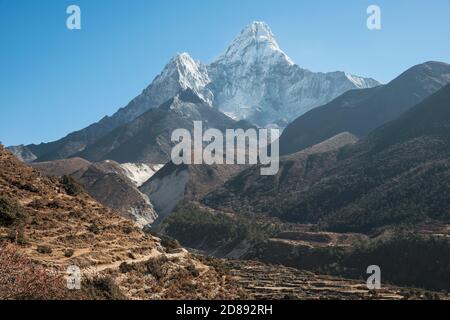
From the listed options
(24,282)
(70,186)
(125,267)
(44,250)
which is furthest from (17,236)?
(70,186)

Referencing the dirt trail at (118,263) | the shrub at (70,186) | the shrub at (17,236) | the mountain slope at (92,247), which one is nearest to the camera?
the dirt trail at (118,263)

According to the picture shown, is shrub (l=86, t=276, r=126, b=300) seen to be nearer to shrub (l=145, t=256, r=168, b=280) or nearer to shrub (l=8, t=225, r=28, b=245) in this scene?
shrub (l=145, t=256, r=168, b=280)

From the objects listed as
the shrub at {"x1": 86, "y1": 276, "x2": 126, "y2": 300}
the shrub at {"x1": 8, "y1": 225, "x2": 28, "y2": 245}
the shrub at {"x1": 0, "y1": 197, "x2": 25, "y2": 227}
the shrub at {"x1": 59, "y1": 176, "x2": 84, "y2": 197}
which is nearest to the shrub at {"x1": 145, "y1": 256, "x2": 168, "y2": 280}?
the shrub at {"x1": 86, "y1": 276, "x2": 126, "y2": 300}

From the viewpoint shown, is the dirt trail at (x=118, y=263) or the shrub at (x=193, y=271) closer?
the dirt trail at (x=118, y=263)

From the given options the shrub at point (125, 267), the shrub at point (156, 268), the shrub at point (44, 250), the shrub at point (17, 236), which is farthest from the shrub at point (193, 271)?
the shrub at point (17, 236)

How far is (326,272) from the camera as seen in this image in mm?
120000

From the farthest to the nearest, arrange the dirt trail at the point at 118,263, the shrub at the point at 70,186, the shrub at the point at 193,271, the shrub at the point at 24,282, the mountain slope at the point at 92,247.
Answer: the shrub at the point at 70,186, the shrub at the point at 193,271, the mountain slope at the point at 92,247, the dirt trail at the point at 118,263, the shrub at the point at 24,282

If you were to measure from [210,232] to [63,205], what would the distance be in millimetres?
120463

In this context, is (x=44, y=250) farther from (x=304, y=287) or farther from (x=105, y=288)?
(x=304, y=287)

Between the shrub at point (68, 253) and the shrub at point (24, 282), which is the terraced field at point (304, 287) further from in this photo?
the shrub at point (24, 282)

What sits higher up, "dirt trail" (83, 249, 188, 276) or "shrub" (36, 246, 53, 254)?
"shrub" (36, 246, 53, 254)

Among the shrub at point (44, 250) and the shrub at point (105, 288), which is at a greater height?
the shrub at point (44, 250)
